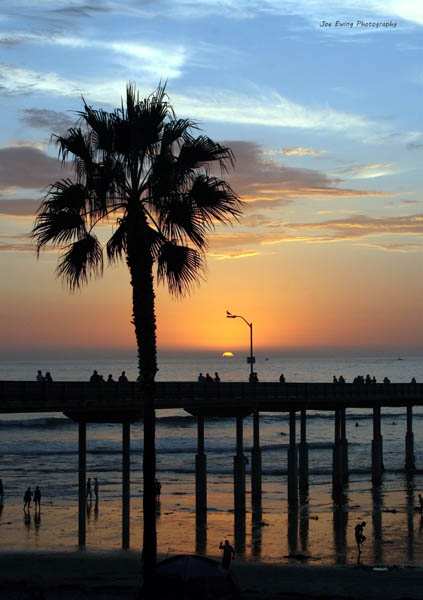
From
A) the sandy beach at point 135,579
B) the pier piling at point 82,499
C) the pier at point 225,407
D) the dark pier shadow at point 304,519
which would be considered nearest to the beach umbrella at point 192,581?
the sandy beach at point 135,579

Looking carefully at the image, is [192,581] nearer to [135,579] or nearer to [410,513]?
[135,579]

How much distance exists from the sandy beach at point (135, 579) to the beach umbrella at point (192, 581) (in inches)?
139

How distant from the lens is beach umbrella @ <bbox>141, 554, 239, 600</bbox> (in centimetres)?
2236

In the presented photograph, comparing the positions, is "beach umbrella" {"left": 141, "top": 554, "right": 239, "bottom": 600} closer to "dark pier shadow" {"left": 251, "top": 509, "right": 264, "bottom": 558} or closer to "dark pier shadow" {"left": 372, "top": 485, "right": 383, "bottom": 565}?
"dark pier shadow" {"left": 372, "top": 485, "right": 383, "bottom": 565}

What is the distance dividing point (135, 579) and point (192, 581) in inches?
378

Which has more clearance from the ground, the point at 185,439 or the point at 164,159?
the point at 164,159

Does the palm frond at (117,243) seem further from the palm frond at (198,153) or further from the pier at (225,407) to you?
the pier at (225,407)

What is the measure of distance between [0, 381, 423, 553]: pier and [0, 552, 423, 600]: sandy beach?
5.09 m

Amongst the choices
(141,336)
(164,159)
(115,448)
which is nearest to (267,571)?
(141,336)

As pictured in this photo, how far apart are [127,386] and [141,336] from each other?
19633mm

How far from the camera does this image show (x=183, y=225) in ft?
71.4

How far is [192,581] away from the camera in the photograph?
22531mm

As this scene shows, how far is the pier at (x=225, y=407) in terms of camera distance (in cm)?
3862

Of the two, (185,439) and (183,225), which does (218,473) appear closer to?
(185,439)
